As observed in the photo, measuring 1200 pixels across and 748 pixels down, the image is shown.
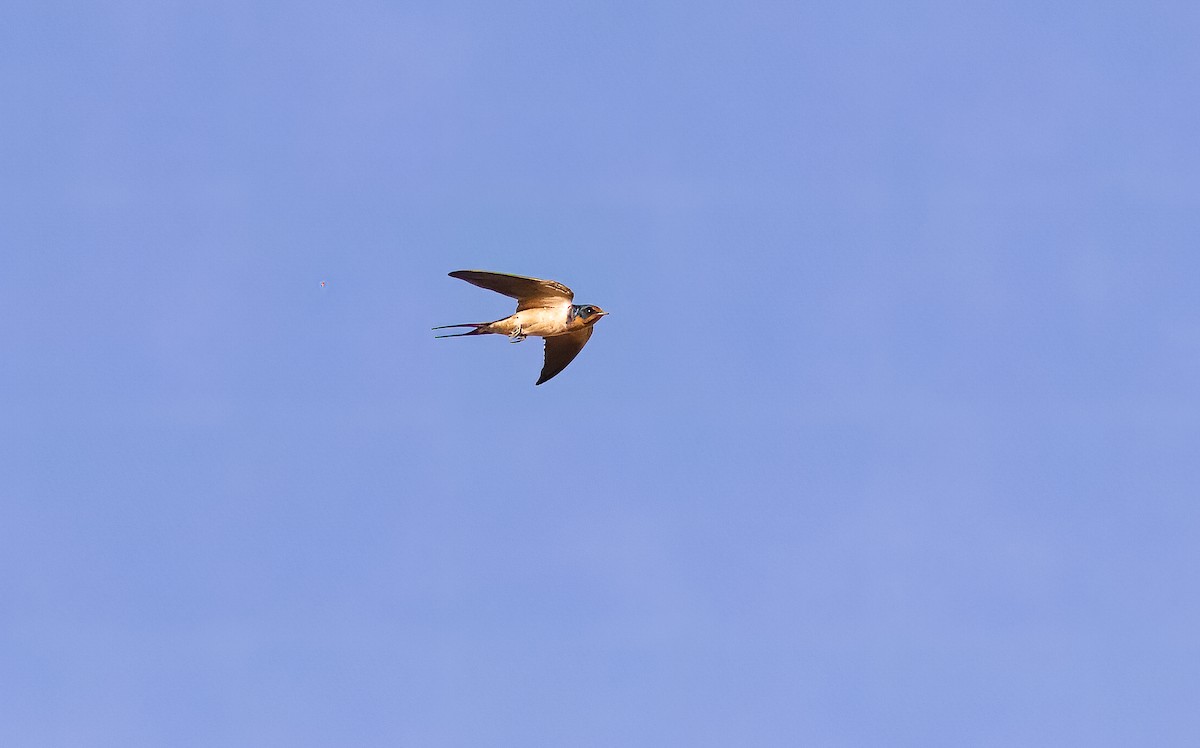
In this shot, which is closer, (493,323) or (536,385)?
(493,323)

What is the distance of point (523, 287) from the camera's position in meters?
49.8

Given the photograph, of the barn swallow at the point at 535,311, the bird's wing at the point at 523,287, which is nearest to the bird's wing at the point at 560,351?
the barn swallow at the point at 535,311

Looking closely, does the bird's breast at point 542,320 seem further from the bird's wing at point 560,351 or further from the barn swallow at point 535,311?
the bird's wing at point 560,351

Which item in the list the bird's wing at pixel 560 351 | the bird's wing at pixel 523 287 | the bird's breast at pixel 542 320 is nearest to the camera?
the bird's wing at pixel 523 287

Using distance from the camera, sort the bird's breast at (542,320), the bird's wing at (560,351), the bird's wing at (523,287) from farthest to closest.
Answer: the bird's wing at (560,351) < the bird's breast at (542,320) < the bird's wing at (523,287)

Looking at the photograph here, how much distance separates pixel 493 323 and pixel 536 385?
535 centimetres

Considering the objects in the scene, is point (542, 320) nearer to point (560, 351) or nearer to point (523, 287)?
point (523, 287)

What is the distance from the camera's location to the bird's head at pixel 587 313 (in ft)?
170

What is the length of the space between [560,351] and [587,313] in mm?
3420

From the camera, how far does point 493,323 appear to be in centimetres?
5012

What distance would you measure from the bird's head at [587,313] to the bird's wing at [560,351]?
6.55 ft

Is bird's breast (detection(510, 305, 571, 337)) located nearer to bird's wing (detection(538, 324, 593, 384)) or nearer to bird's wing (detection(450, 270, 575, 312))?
bird's wing (detection(450, 270, 575, 312))

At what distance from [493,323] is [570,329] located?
343 cm

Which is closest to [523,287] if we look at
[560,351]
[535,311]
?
[535,311]
